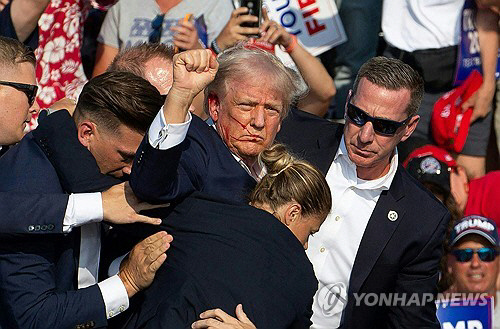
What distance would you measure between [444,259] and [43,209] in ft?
9.14

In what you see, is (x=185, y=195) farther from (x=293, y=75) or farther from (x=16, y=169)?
(x=293, y=75)

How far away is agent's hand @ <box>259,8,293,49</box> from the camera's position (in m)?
5.69

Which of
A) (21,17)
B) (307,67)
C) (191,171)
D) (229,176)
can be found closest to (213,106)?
(229,176)

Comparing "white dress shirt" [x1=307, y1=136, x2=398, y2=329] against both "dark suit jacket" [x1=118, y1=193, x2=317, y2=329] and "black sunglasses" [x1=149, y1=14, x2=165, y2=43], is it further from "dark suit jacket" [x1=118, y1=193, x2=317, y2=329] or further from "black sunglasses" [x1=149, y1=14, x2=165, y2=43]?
"black sunglasses" [x1=149, y1=14, x2=165, y2=43]

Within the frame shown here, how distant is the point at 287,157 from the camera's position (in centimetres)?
412

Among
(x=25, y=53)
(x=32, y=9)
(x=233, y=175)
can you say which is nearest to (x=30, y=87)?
(x=25, y=53)

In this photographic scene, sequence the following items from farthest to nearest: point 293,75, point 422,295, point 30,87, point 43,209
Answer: point 422,295 < point 293,75 < point 30,87 < point 43,209

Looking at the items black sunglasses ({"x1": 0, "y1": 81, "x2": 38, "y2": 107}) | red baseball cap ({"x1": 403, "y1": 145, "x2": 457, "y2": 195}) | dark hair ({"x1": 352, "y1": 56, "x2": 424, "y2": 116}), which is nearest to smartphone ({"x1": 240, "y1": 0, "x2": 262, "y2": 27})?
dark hair ({"x1": 352, "y1": 56, "x2": 424, "y2": 116})

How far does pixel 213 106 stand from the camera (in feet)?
14.6

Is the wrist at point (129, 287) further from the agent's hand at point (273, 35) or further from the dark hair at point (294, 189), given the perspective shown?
the agent's hand at point (273, 35)

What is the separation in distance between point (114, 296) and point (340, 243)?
1.65 m

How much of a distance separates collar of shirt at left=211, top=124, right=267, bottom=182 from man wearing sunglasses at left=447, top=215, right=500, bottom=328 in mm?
1702

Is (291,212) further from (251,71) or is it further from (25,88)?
(25,88)

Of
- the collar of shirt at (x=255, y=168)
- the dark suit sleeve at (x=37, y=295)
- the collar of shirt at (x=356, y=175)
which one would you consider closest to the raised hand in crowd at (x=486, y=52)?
the collar of shirt at (x=356, y=175)
